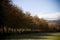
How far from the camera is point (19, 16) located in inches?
175

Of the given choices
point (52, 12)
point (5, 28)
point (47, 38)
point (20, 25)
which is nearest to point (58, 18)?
point (52, 12)

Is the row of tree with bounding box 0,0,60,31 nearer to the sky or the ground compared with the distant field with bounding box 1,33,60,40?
nearer to the sky

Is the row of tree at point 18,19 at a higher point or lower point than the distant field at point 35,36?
higher

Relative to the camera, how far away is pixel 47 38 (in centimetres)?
434

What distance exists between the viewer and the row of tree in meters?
4.42

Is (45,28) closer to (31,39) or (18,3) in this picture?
(31,39)

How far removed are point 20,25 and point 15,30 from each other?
0.15m

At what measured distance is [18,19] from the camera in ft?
14.6

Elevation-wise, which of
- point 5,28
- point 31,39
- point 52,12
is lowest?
point 31,39

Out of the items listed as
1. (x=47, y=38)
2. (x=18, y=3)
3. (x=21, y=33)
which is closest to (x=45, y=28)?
(x=47, y=38)

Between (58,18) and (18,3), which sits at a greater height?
(18,3)

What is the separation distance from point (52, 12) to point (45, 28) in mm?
380

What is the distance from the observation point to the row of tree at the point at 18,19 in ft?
14.5

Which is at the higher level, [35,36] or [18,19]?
[18,19]
